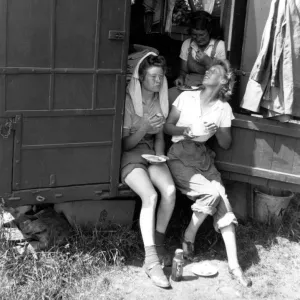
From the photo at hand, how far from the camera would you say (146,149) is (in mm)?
4812

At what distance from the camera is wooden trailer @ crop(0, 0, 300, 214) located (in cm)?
395

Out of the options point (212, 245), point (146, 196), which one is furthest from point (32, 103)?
point (212, 245)

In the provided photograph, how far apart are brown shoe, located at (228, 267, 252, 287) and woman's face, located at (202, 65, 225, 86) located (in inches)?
63.4

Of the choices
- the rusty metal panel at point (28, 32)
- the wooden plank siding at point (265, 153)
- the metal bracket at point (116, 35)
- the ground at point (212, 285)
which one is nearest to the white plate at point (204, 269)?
the ground at point (212, 285)

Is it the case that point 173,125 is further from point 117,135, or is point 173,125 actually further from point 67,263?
point 67,263

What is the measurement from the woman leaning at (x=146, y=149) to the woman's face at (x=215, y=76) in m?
0.39

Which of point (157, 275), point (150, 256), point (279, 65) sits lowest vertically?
point (157, 275)

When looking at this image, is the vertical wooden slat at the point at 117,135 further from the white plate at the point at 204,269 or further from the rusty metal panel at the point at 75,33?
the white plate at the point at 204,269

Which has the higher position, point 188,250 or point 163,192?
point 163,192

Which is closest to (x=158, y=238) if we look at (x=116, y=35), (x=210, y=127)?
(x=210, y=127)

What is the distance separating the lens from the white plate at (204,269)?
458 cm

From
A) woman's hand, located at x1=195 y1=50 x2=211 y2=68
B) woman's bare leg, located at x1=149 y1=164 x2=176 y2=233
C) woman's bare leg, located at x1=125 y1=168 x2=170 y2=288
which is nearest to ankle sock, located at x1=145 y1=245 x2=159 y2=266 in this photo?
woman's bare leg, located at x1=125 y1=168 x2=170 y2=288

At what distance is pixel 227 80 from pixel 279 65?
471 mm

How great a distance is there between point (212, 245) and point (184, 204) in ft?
1.99
